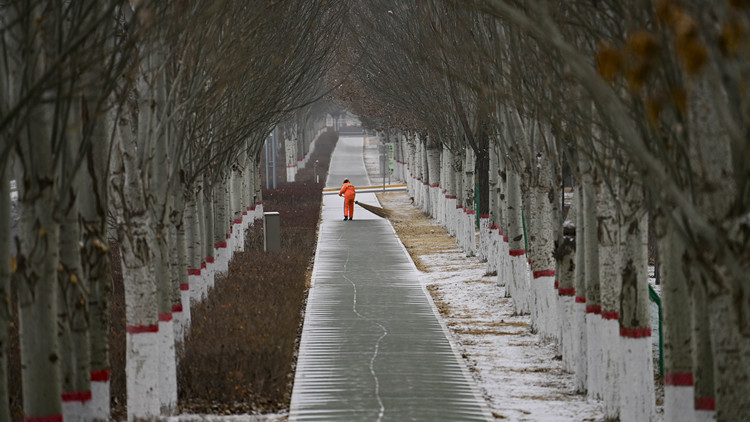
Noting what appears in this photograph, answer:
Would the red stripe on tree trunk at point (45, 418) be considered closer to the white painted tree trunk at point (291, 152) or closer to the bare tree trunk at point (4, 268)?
the bare tree trunk at point (4, 268)

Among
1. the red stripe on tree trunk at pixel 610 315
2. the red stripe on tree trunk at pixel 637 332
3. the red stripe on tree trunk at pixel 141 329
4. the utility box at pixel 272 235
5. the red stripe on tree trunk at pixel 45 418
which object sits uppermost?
the utility box at pixel 272 235

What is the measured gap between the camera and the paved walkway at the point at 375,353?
1133 centimetres

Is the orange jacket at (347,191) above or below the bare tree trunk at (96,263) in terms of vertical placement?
above

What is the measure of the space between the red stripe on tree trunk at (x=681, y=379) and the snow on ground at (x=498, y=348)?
7.32 ft

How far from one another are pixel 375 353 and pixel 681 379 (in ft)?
19.4

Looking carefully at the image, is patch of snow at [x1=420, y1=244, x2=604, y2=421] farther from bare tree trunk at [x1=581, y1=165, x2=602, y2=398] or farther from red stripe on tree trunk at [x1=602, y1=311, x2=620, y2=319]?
red stripe on tree trunk at [x1=602, y1=311, x2=620, y2=319]

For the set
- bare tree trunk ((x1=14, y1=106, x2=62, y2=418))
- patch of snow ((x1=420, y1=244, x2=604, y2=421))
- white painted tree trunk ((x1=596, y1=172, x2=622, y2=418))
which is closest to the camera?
bare tree trunk ((x1=14, y1=106, x2=62, y2=418))

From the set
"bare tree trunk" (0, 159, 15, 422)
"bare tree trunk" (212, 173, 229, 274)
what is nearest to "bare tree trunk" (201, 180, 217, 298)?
"bare tree trunk" (212, 173, 229, 274)

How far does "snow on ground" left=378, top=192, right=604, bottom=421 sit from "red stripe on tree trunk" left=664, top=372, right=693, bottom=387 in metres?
2.23

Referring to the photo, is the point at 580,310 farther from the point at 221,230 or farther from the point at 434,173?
the point at 434,173

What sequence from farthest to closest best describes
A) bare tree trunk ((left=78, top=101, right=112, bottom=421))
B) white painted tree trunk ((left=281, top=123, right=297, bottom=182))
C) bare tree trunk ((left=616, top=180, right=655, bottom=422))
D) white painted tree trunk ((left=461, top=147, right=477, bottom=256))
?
white painted tree trunk ((left=281, top=123, right=297, bottom=182))
white painted tree trunk ((left=461, top=147, right=477, bottom=256))
bare tree trunk ((left=616, top=180, right=655, bottom=422))
bare tree trunk ((left=78, top=101, right=112, bottom=421))

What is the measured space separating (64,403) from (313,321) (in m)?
8.42

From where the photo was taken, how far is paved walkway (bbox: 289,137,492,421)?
11328mm

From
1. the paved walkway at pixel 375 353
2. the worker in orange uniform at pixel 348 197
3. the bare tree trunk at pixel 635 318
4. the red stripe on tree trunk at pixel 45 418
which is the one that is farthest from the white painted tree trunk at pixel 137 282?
the worker in orange uniform at pixel 348 197
